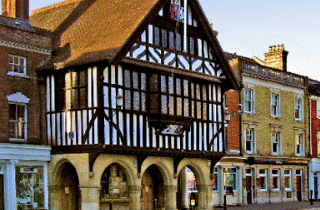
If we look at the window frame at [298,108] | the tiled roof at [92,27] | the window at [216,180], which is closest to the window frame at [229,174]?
the window at [216,180]

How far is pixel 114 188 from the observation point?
29.0m

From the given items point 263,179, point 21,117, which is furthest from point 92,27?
point 263,179

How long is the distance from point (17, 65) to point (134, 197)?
7627mm

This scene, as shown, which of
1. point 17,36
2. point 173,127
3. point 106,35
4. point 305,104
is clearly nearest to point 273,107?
point 305,104

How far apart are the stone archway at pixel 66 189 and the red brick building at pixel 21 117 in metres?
0.49

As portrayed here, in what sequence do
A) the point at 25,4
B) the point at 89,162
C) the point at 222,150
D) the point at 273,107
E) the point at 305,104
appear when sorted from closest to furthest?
1. the point at 89,162
2. the point at 25,4
3. the point at 222,150
4. the point at 273,107
5. the point at 305,104

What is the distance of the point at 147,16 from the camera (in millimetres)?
27516

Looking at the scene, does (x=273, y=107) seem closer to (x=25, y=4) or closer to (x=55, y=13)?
(x=55, y=13)

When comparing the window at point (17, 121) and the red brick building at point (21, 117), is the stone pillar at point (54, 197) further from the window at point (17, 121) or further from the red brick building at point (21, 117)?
the window at point (17, 121)

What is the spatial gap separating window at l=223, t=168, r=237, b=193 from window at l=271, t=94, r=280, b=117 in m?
5.89

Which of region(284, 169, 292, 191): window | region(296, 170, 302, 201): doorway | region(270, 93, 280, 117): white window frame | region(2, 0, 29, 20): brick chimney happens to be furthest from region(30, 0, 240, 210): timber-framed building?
region(296, 170, 302, 201): doorway

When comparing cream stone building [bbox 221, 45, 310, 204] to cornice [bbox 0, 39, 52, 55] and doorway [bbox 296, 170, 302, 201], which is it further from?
cornice [bbox 0, 39, 52, 55]

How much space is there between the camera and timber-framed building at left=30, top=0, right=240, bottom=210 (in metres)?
26.3

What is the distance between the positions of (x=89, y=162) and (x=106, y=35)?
5559 millimetres
